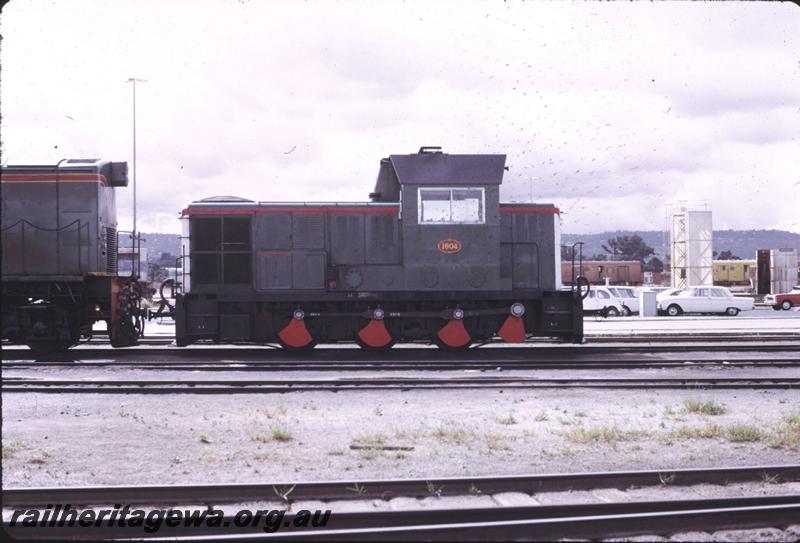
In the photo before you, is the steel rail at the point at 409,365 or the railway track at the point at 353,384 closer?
the railway track at the point at 353,384

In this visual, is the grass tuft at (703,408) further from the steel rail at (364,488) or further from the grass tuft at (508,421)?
the steel rail at (364,488)

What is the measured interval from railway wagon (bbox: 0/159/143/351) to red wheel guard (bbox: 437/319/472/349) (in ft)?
23.7

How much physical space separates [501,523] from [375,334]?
11138mm

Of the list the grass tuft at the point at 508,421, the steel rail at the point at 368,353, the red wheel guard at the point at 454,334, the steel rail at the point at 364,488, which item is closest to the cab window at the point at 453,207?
the red wheel guard at the point at 454,334

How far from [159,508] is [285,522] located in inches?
46.1

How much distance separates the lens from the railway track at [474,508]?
4840 mm

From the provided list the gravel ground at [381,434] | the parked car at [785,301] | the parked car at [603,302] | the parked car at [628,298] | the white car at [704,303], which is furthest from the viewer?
the parked car at [785,301]

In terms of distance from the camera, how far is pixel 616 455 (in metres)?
7.25

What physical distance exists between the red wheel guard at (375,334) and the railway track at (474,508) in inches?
392

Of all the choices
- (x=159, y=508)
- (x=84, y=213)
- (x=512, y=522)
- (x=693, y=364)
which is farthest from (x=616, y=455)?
(x=84, y=213)

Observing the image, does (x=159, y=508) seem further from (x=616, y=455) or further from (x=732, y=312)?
(x=732, y=312)

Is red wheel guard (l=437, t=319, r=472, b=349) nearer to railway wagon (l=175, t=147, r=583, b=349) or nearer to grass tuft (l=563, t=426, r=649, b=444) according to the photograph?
railway wagon (l=175, t=147, r=583, b=349)

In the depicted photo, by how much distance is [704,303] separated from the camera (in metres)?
34.9

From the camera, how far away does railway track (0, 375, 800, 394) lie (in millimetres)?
10969
